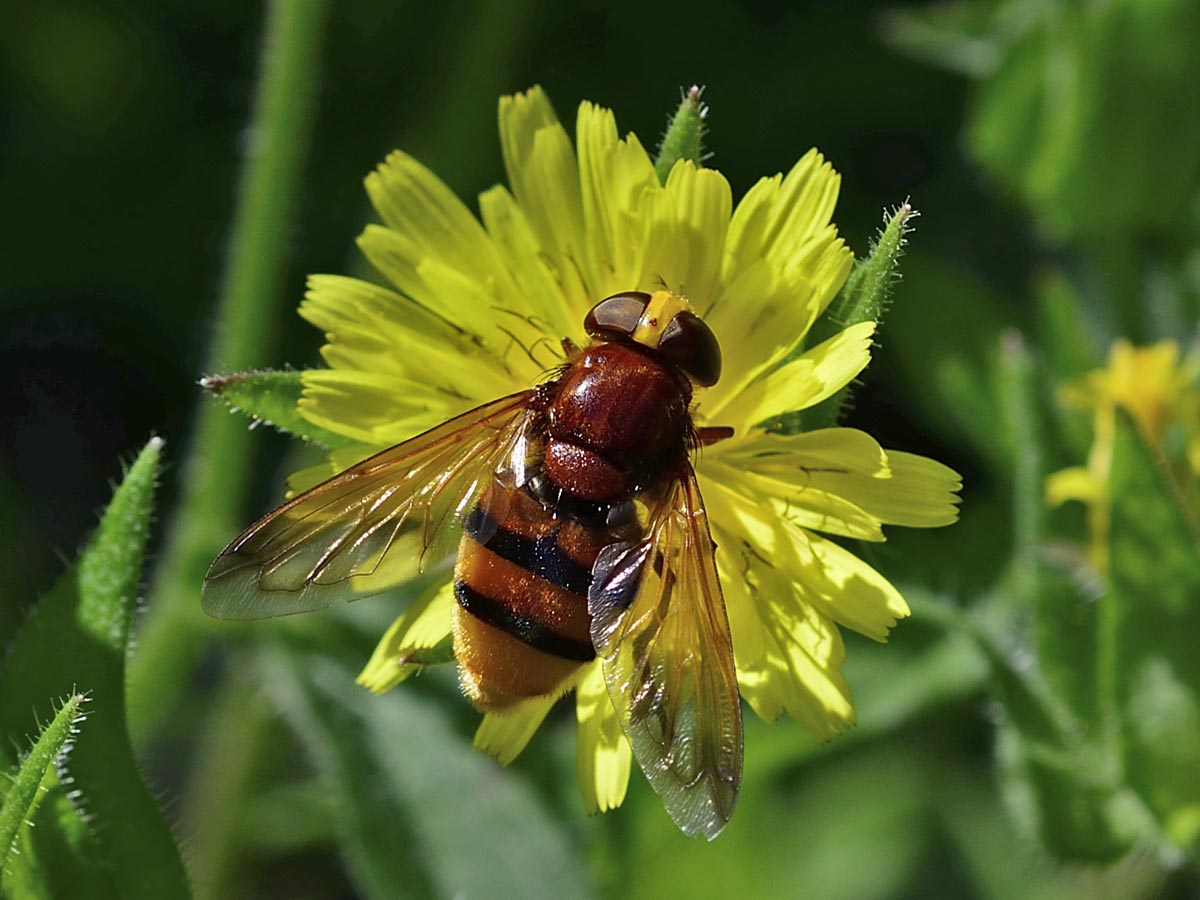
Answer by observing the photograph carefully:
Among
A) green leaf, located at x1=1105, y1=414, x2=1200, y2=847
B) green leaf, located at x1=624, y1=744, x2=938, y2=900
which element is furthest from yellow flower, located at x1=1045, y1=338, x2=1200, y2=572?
green leaf, located at x1=624, y1=744, x2=938, y2=900

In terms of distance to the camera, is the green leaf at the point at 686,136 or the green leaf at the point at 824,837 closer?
the green leaf at the point at 686,136

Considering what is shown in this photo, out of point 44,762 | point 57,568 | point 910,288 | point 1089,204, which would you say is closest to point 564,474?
point 44,762

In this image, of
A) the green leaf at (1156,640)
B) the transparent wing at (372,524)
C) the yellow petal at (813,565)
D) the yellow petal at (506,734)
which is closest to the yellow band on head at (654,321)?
the transparent wing at (372,524)

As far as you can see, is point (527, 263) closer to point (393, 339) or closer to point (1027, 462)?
point (393, 339)

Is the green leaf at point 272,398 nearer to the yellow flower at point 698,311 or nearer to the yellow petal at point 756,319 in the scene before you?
the yellow flower at point 698,311

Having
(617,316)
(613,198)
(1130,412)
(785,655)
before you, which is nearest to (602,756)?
(785,655)

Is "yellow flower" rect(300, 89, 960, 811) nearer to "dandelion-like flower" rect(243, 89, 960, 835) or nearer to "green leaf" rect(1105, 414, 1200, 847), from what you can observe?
"dandelion-like flower" rect(243, 89, 960, 835)

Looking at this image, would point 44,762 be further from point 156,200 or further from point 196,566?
point 156,200
